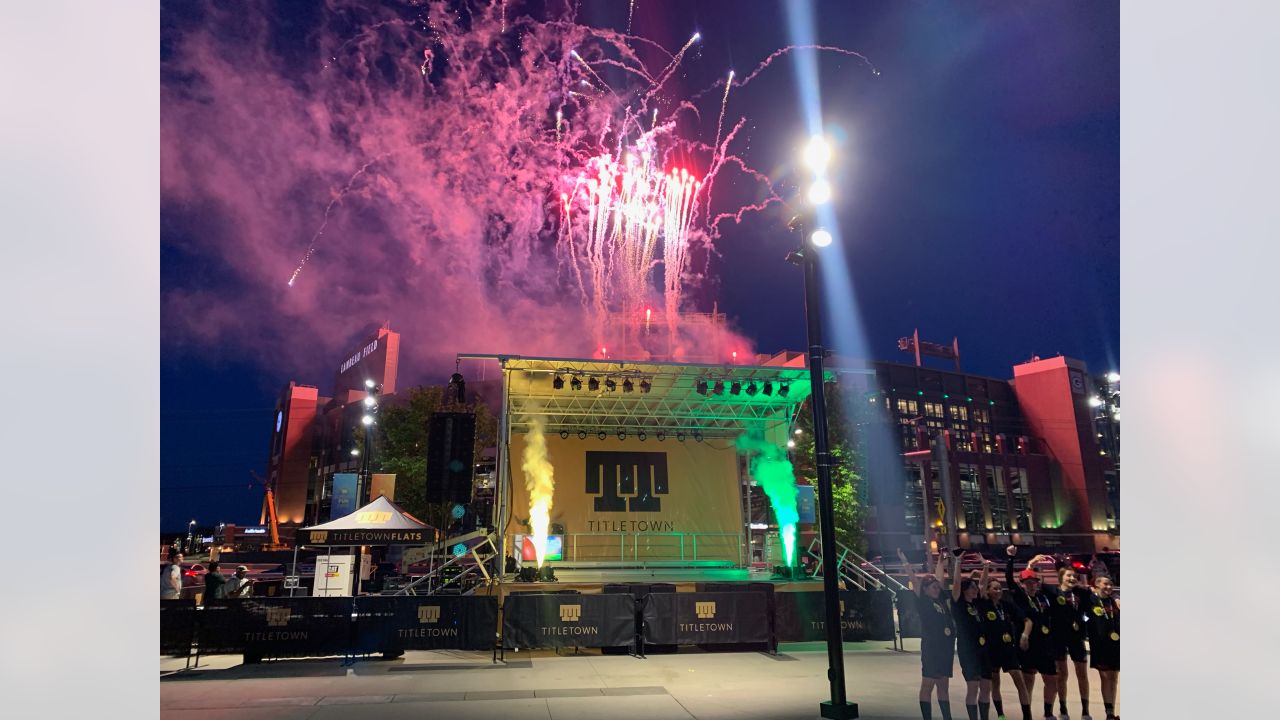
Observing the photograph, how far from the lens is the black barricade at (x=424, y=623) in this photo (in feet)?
45.8

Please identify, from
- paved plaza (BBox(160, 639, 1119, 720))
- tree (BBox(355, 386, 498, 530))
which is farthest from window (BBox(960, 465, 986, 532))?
paved plaza (BBox(160, 639, 1119, 720))

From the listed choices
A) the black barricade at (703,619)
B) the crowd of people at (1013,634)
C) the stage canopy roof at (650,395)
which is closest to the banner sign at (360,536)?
the stage canopy roof at (650,395)

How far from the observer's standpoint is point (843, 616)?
15.8 meters

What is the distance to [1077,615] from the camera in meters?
8.85

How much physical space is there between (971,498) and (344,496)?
74.1 m

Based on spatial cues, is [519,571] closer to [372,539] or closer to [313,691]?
[372,539]

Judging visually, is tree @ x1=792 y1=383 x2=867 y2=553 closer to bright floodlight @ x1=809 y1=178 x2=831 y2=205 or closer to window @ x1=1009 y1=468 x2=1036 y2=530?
bright floodlight @ x1=809 y1=178 x2=831 y2=205

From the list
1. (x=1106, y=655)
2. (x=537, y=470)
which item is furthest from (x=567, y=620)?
(x=1106, y=655)

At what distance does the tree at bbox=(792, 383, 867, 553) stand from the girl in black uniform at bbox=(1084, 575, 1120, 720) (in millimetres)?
25916

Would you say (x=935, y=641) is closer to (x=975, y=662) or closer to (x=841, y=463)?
(x=975, y=662)

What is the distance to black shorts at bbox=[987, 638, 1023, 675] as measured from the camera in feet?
27.7
